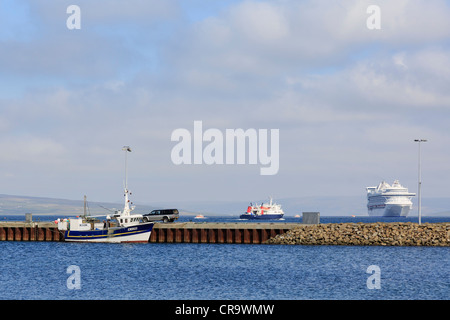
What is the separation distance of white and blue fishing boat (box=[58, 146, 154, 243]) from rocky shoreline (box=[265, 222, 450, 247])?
695 inches

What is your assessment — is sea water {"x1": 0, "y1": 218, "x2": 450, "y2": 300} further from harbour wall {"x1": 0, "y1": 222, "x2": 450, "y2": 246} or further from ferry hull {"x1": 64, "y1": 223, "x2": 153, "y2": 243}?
ferry hull {"x1": 64, "y1": 223, "x2": 153, "y2": 243}

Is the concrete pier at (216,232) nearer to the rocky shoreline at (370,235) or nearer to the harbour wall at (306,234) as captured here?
the harbour wall at (306,234)

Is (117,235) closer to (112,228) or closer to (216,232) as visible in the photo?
(112,228)

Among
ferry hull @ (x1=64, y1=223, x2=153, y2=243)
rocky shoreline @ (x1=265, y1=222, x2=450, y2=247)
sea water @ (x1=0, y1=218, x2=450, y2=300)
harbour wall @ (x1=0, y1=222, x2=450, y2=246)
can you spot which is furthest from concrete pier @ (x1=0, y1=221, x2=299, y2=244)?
ferry hull @ (x1=64, y1=223, x2=153, y2=243)

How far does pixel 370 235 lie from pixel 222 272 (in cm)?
3102

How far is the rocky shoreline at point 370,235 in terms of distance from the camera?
3105 inches

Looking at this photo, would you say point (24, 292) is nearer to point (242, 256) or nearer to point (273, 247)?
point (242, 256)

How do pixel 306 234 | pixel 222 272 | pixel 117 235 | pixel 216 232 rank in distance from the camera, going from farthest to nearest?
pixel 117 235, pixel 216 232, pixel 306 234, pixel 222 272

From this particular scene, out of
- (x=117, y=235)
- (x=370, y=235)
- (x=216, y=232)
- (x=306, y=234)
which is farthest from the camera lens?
(x=117, y=235)

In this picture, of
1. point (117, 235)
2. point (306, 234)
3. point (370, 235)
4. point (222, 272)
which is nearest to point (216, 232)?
point (306, 234)

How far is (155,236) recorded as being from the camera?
8462 centimetres

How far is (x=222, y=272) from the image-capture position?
55.9m
